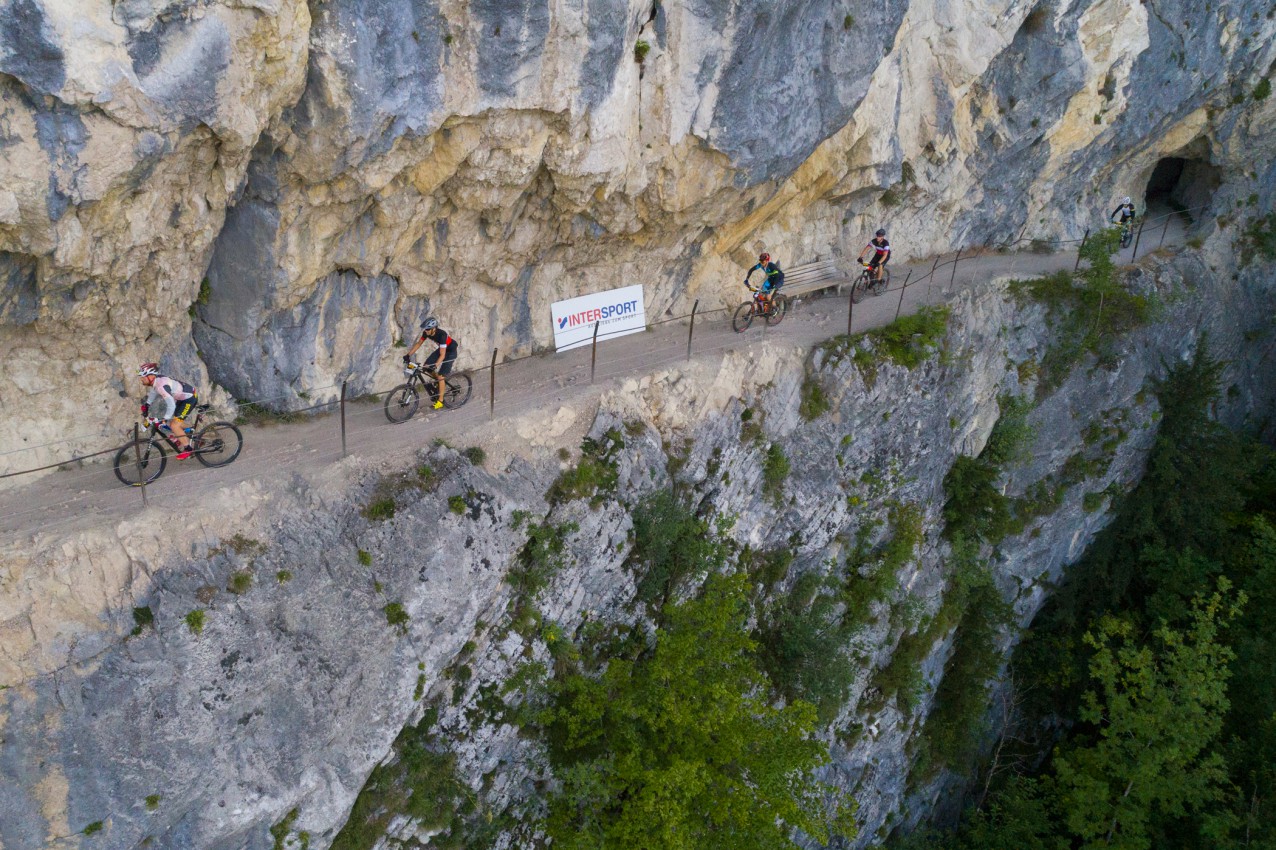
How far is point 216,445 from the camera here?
38.7 ft

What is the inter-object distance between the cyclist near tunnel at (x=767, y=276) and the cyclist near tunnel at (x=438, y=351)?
7355mm

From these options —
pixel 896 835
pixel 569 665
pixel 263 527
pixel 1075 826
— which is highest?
pixel 263 527

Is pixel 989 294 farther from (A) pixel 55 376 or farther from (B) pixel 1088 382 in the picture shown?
(A) pixel 55 376

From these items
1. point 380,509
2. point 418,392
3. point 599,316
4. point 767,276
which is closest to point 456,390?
point 418,392

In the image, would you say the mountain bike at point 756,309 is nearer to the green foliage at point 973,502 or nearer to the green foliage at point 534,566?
the green foliage at point 973,502

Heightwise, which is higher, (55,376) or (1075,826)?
(55,376)

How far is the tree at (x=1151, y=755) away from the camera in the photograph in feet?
54.5

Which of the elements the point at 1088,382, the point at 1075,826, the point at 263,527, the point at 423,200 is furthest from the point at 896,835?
the point at 423,200

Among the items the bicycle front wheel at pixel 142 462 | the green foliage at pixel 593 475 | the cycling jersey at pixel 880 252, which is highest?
the cycling jersey at pixel 880 252

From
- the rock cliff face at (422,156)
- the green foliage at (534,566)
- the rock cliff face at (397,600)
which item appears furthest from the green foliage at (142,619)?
the green foliage at (534,566)

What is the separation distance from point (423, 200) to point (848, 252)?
1236 cm

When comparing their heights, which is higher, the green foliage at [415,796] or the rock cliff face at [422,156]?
the rock cliff face at [422,156]

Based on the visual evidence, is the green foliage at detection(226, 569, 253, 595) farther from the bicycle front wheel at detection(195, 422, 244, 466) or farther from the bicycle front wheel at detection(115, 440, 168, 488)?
the bicycle front wheel at detection(195, 422, 244, 466)

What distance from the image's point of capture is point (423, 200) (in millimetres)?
12867
